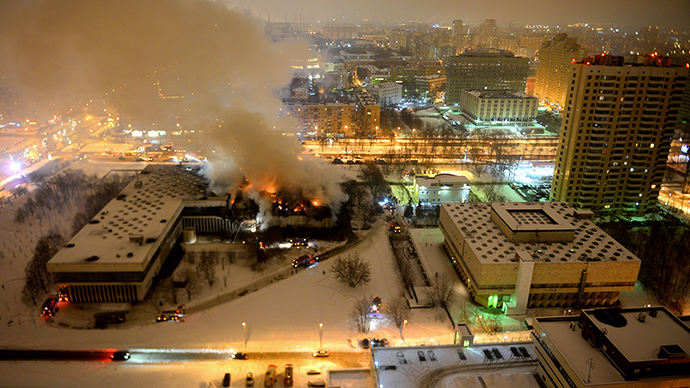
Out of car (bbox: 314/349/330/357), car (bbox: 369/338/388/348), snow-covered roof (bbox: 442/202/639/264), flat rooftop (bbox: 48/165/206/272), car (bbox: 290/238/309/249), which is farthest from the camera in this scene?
car (bbox: 290/238/309/249)

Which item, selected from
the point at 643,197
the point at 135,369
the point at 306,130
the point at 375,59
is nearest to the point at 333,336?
the point at 135,369

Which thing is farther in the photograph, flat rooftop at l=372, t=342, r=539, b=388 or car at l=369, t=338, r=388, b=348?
car at l=369, t=338, r=388, b=348

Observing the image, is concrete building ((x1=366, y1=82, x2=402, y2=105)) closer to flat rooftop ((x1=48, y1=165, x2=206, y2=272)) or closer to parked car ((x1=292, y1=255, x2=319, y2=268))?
flat rooftop ((x1=48, y1=165, x2=206, y2=272))

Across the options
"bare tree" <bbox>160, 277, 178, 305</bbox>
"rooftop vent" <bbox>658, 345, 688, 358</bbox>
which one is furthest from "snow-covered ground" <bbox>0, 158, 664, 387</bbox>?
"rooftop vent" <bbox>658, 345, 688, 358</bbox>

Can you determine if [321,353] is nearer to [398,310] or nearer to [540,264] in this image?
[398,310]

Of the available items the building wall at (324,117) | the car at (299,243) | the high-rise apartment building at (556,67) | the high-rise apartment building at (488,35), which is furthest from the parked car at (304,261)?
the high-rise apartment building at (488,35)
